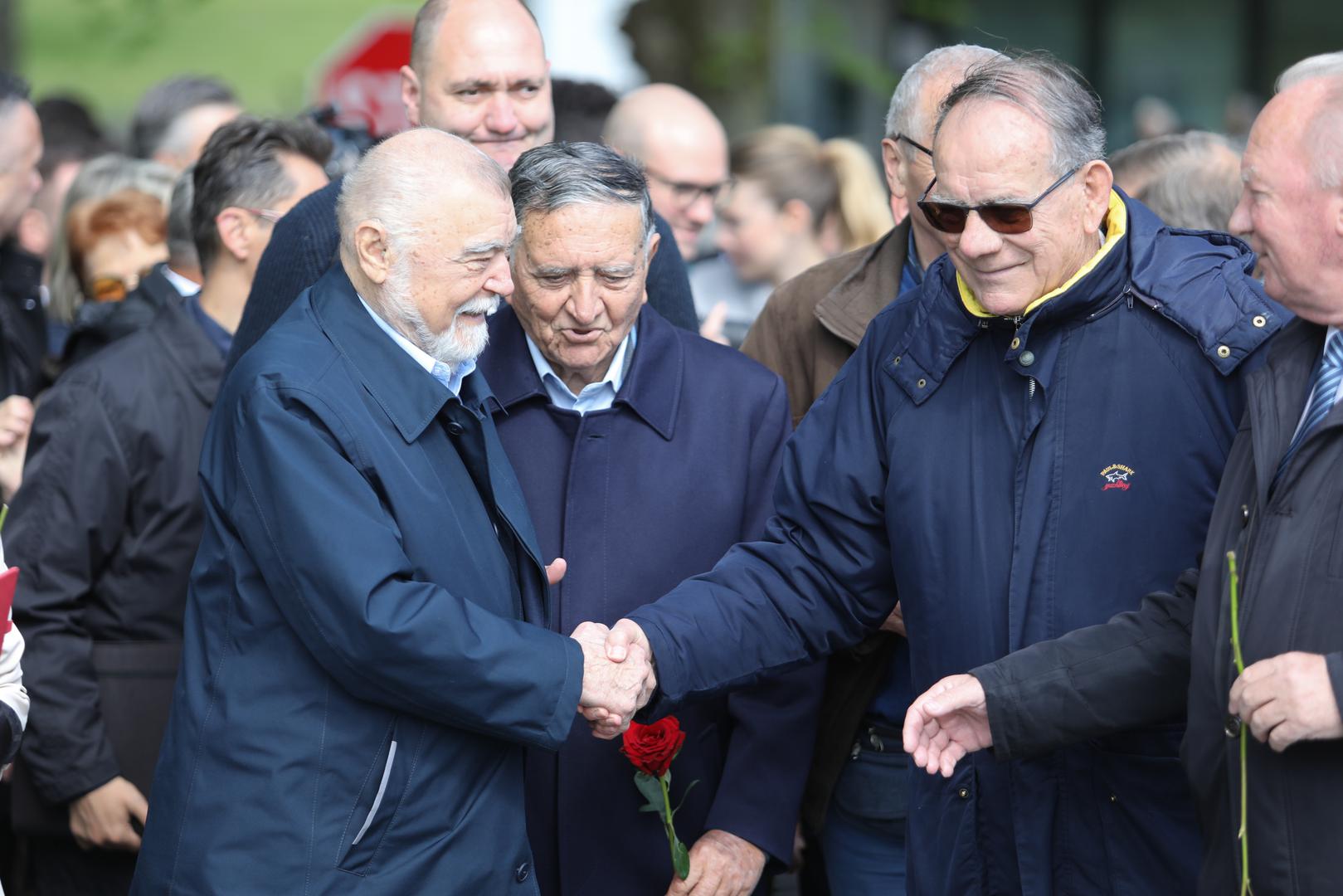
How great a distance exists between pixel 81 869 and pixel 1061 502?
2821 millimetres

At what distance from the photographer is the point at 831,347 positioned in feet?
14.4

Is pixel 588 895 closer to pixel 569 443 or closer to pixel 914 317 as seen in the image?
pixel 569 443

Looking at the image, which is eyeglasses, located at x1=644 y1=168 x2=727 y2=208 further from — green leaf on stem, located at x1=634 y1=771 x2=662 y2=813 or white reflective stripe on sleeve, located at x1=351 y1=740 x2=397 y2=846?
white reflective stripe on sleeve, located at x1=351 y1=740 x2=397 y2=846

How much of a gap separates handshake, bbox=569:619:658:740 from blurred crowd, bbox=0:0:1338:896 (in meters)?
0.17

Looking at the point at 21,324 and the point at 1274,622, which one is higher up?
the point at 1274,622


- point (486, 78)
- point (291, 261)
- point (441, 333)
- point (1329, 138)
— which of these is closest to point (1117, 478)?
point (1329, 138)

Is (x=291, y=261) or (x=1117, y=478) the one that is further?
(x=291, y=261)

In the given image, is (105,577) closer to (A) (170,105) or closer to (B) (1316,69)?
(B) (1316,69)

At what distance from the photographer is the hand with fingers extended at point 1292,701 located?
2643mm

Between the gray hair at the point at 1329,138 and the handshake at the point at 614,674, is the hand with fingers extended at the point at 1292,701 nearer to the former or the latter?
the gray hair at the point at 1329,138

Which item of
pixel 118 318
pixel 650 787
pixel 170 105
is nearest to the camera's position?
pixel 650 787

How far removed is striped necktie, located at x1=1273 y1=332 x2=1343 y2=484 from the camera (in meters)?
2.89

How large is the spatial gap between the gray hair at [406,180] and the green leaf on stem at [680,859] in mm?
1367

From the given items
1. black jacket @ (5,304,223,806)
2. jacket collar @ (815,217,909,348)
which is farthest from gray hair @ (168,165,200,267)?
jacket collar @ (815,217,909,348)
